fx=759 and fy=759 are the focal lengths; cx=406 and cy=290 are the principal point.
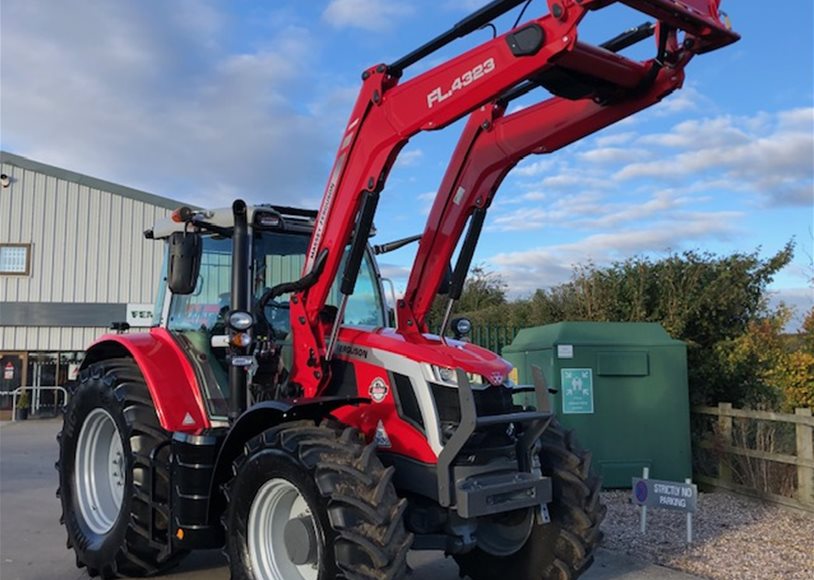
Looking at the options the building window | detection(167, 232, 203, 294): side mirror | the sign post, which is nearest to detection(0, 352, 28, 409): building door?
the building window

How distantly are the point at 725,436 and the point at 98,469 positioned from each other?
620cm

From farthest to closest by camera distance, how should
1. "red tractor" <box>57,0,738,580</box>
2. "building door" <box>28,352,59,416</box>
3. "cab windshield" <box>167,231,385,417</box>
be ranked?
"building door" <box>28,352,59,416</box> < "cab windshield" <box>167,231,385,417</box> < "red tractor" <box>57,0,738,580</box>

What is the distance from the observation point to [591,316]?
1100cm

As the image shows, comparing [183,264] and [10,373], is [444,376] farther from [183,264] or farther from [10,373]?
[10,373]

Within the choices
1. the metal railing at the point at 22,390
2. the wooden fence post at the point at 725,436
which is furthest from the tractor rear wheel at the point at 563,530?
the metal railing at the point at 22,390

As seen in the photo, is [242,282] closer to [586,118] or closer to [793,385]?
[586,118]

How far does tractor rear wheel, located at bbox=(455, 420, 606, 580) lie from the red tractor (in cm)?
1

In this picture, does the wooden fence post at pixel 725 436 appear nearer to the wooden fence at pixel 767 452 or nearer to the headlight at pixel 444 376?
the wooden fence at pixel 767 452

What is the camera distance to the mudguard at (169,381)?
486 cm

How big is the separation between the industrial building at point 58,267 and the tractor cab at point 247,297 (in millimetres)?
15347

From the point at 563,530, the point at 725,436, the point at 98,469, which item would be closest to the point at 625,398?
the point at 725,436

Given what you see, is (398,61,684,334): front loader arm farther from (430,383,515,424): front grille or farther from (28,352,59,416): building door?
(28,352,59,416): building door

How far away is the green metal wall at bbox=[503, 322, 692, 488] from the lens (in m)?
8.03

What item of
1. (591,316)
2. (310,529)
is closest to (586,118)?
(310,529)
